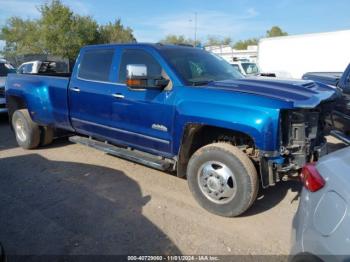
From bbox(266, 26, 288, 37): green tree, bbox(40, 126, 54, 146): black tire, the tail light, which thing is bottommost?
bbox(40, 126, 54, 146): black tire

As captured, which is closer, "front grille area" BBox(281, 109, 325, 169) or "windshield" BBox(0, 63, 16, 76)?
"front grille area" BBox(281, 109, 325, 169)

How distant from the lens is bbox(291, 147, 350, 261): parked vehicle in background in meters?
1.80

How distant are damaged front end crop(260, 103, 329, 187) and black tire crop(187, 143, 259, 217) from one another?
0.50ft

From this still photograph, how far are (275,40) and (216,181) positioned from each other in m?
17.0

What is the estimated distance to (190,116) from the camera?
397 centimetres

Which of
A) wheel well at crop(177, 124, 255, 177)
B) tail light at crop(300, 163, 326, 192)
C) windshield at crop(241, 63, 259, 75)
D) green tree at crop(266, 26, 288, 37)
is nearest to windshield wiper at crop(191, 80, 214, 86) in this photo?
wheel well at crop(177, 124, 255, 177)

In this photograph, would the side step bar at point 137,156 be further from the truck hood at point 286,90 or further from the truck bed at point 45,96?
the truck hood at point 286,90

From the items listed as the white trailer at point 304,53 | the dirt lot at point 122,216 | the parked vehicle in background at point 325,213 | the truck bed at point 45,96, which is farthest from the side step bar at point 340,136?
the white trailer at point 304,53

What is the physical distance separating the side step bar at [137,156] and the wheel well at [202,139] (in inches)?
8.1

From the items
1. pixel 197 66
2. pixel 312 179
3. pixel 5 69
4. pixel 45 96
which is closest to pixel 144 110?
pixel 197 66

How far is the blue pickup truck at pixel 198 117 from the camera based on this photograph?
3.59 meters

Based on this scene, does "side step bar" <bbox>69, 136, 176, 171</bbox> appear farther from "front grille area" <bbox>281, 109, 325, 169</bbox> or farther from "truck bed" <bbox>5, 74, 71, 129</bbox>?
"front grille area" <bbox>281, 109, 325, 169</bbox>

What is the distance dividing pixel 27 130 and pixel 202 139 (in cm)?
390

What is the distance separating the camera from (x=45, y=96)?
6145mm
